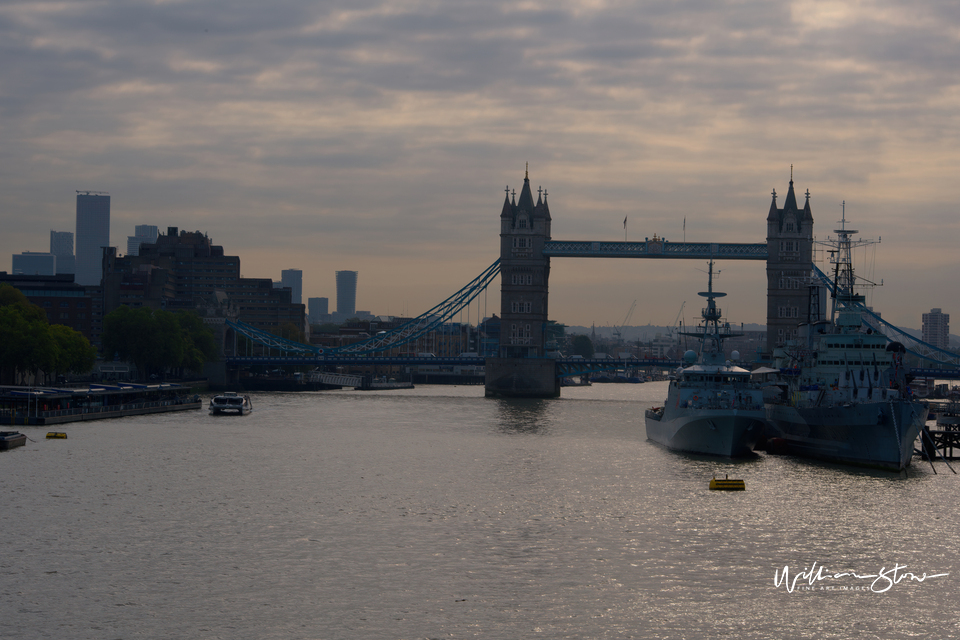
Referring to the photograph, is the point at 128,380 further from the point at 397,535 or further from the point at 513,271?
the point at 397,535

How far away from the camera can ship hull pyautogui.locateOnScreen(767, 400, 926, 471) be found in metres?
45.7

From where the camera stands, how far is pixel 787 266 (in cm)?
11044

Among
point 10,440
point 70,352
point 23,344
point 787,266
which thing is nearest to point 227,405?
point 23,344

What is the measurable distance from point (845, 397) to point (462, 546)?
27.0 meters

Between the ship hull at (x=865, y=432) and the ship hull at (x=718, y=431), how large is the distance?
2591mm

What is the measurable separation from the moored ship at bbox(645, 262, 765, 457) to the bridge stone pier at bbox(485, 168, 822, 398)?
52.9m

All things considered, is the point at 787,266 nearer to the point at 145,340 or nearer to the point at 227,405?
the point at 227,405

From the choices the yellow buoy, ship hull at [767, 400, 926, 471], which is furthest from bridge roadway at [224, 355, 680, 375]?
the yellow buoy

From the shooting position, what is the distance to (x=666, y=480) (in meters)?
43.6

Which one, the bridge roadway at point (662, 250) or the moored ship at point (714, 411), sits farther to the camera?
the bridge roadway at point (662, 250)

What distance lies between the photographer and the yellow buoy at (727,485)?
40.8 metres

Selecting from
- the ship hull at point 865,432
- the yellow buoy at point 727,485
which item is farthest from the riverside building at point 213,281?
the yellow buoy at point 727,485

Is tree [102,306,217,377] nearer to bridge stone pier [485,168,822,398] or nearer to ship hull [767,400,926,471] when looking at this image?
bridge stone pier [485,168,822,398]

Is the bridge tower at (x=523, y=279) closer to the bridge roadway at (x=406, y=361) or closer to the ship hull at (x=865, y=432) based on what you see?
the bridge roadway at (x=406, y=361)
